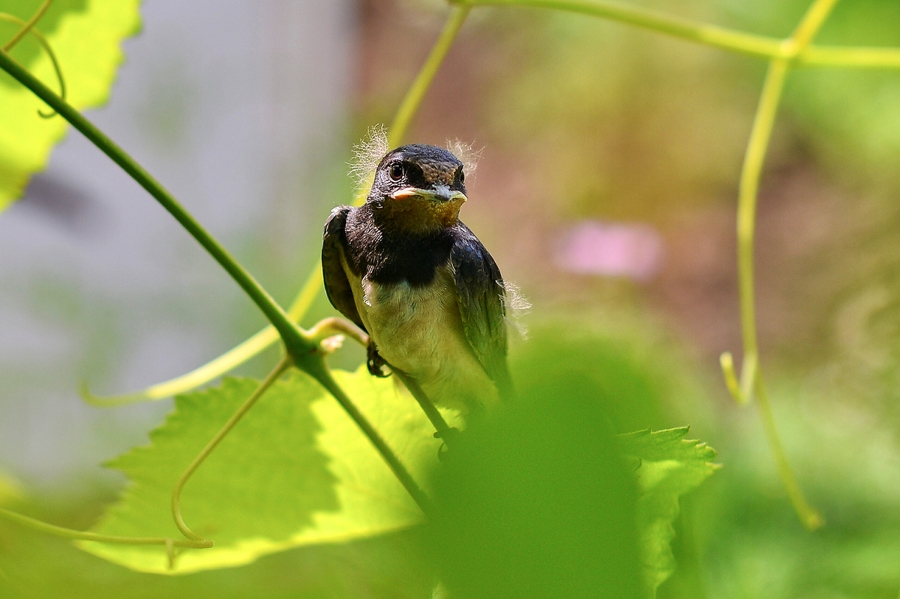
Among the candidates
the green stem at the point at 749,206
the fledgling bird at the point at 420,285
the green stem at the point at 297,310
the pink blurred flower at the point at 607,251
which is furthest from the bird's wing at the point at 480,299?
the pink blurred flower at the point at 607,251

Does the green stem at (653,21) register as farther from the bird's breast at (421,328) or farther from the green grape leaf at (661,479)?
the green grape leaf at (661,479)

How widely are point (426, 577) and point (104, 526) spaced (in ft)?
1.07

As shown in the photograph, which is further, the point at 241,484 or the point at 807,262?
the point at 807,262

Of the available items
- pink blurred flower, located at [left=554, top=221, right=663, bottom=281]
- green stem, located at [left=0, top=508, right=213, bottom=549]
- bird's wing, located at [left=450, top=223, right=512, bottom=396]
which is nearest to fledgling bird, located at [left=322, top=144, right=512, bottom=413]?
bird's wing, located at [left=450, top=223, right=512, bottom=396]

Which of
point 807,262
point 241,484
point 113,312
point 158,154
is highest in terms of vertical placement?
point 807,262

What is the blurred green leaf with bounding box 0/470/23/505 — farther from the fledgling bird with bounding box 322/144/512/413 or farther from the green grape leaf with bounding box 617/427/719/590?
the green grape leaf with bounding box 617/427/719/590

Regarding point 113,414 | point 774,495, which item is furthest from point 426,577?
point 113,414

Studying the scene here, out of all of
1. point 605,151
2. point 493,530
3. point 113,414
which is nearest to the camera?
point 493,530

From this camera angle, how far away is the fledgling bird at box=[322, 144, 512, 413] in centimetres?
41

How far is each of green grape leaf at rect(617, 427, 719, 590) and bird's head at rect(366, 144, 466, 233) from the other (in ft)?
0.64

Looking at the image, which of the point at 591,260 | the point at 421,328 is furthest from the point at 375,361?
the point at 591,260

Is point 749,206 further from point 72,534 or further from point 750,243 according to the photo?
point 72,534

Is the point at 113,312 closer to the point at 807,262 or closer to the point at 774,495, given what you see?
the point at 774,495

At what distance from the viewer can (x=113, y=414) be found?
1256mm
